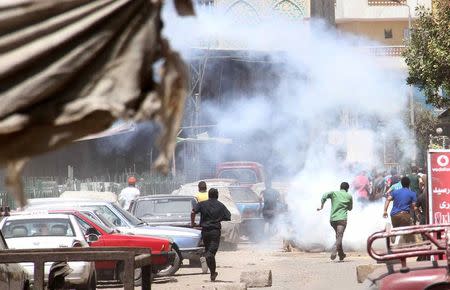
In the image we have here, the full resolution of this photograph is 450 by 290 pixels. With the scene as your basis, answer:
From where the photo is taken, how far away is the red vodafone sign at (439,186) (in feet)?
61.3

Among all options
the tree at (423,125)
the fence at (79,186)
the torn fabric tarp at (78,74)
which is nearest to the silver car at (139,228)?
the fence at (79,186)

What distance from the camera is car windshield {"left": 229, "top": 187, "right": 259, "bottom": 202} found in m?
32.8

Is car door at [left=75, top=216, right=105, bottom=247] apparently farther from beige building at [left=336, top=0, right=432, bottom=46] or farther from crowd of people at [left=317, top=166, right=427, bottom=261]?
beige building at [left=336, top=0, right=432, bottom=46]

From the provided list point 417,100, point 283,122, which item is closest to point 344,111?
point 283,122

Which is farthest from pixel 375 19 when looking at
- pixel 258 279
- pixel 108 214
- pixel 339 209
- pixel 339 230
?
pixel 258 279

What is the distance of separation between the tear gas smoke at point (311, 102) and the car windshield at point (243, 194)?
1.39 metres

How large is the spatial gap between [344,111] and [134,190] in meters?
10.9

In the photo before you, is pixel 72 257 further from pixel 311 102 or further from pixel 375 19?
pixel 375 19

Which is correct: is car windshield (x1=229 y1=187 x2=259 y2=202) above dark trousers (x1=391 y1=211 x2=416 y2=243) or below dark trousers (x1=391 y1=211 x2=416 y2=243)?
above

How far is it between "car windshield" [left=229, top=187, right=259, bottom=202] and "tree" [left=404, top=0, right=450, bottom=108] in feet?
17.1

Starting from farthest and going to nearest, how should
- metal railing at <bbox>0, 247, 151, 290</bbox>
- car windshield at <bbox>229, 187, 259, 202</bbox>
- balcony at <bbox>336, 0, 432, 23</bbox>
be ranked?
balcony at <bbox>336, 0, 432, 23</bbox>, car windshield at <bbox>229, 187, 259, 202</bbox>, metal railing at <bbox>0, 247, 151, 290</bbox>

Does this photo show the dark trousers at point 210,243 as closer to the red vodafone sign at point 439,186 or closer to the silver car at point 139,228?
the silver car at point 139,228

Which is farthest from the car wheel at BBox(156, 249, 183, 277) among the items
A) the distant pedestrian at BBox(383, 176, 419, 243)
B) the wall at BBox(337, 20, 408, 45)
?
the wall at BBox(337, 20, 408, 45)

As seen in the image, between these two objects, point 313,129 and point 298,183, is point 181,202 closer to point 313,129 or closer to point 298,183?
point 298,183
